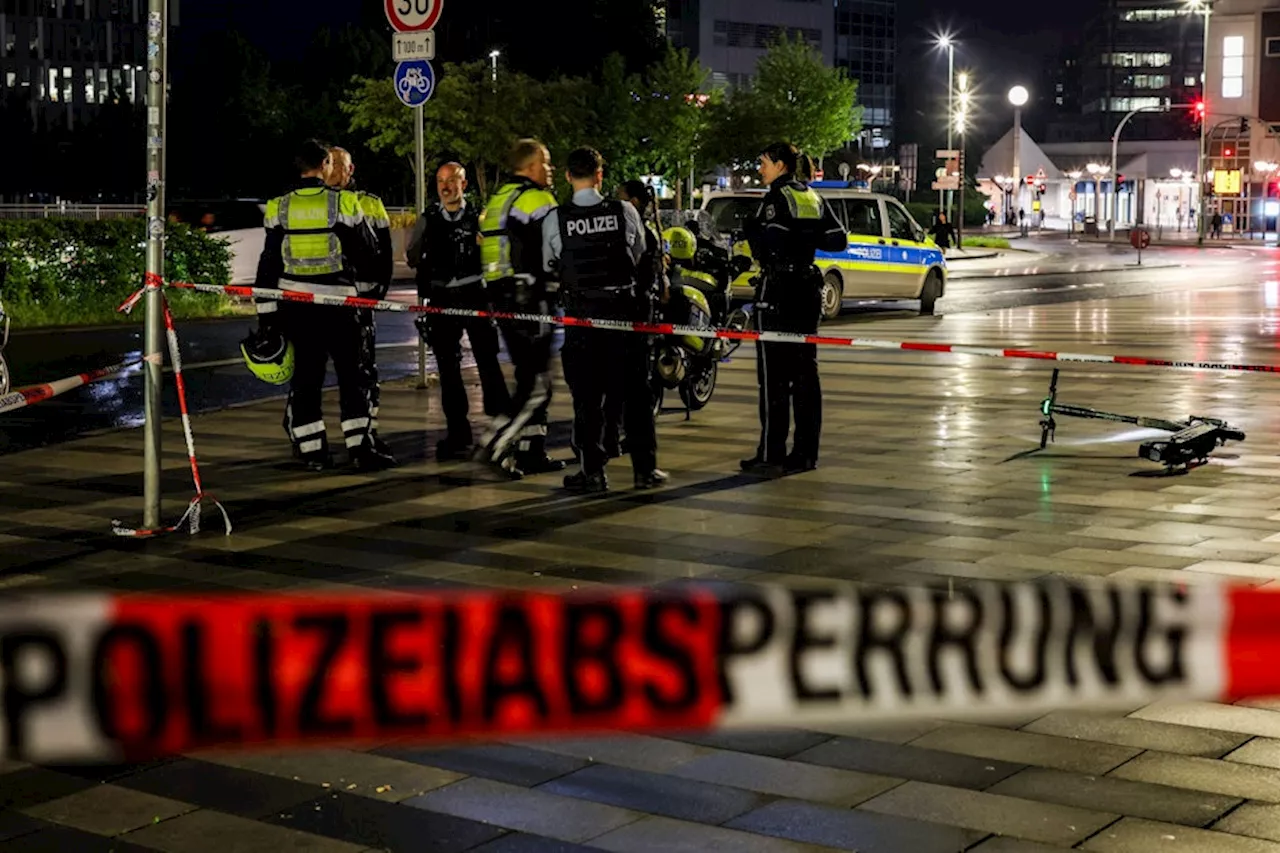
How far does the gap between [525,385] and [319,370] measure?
3.93 ft

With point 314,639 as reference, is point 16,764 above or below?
below

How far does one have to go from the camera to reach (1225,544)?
8.72 m

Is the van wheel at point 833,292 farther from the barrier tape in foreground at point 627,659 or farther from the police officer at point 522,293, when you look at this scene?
the barrier tape in foreground at point 627,659

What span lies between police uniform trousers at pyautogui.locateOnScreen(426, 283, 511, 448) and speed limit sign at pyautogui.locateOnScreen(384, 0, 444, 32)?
158 inches

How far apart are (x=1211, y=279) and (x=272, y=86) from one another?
4958 cm

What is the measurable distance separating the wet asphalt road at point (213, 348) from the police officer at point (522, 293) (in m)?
3.38

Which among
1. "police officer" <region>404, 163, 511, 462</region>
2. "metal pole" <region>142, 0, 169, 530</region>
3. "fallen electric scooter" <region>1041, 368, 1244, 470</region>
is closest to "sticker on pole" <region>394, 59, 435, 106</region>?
"police officer" <region>404, 163, 511, 462</region>

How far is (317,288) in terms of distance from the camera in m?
11.2

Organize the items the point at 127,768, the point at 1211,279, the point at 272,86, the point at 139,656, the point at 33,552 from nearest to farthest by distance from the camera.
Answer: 1. the point at 139,656
2. the point at 127,768
3. the point at 33,552
4. the point at 1211,279
5. the point at 272,86

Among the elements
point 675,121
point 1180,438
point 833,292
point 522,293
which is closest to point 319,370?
point 522,293

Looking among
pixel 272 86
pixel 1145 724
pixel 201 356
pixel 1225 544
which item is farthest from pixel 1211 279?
pixel 272 86

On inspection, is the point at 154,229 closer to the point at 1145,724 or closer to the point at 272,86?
the point at 1145,724

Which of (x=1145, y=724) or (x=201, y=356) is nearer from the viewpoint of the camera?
(x=1145, y=724)

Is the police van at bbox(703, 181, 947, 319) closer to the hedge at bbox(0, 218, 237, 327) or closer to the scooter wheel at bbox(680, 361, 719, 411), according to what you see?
the hedge at bbox(0, 218, 237, 327)
